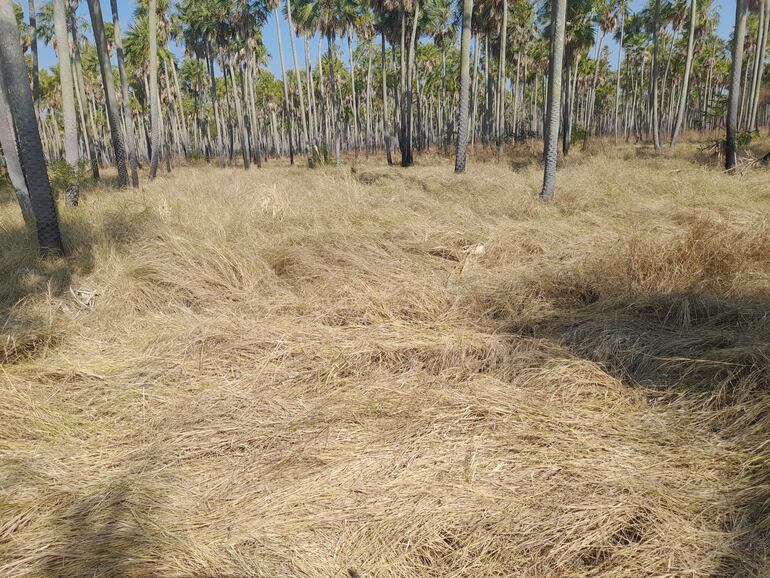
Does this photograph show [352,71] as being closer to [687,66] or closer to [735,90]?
[687,66]

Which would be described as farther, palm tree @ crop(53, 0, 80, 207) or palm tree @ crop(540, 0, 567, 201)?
palm tree @ crop(53, 0, 80, 207)

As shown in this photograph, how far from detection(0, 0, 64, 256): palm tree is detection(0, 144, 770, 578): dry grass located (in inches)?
16.1

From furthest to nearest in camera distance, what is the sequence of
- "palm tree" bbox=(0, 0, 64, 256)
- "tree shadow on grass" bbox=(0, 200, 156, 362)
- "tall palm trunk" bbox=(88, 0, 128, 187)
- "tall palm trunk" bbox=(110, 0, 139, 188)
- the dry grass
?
1. "tall palm trunk" bbox=(110, 0, 139, 188)
2. "tall palm trunk" bbox=(88, 0, 128, 187)
3. "palm tree" bbox=(0, 0, 64, 256)
4. "tree shadow on grass" bbox=(0, 200, 156, 362)
5. the dry grass

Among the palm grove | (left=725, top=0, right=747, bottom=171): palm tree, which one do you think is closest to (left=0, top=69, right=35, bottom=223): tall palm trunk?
the palm grove

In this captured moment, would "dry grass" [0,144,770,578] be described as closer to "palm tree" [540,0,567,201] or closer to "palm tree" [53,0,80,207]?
"palm tree" [540,0,567,201]

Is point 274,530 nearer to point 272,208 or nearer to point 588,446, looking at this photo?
point 588,446

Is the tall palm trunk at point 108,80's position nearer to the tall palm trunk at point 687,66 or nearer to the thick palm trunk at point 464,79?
the thick palm trunk at point 464,79

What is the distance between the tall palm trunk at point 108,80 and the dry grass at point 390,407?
31.1ft

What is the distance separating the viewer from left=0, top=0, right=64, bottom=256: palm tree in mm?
5773

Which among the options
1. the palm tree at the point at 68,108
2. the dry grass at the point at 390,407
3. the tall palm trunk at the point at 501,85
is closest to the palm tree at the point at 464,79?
the tall palm trunk at the point at 501,85

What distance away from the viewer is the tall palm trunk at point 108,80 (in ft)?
44.1

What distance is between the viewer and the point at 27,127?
598 centimetres

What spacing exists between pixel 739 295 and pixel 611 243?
1.78 metres

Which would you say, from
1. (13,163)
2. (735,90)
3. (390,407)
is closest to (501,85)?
(735,90)
